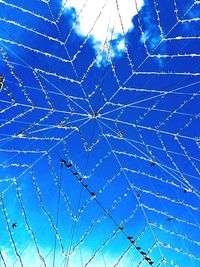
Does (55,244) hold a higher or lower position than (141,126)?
lower

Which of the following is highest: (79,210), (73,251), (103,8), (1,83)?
(103,8)

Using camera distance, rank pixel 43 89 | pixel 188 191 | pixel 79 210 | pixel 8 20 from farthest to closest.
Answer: pixel 79 210, pixel 188 191, pixel 43 89, pixel 8 20

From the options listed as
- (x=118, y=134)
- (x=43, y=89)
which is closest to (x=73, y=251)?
(x=118, y=134)

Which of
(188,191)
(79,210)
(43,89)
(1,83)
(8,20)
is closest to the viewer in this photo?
(8,20)

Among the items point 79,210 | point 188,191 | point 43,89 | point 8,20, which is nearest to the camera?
point 8,20

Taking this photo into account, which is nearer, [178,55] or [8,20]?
[8,20]

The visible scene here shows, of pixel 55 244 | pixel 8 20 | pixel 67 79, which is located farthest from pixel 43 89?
pixel 55 244

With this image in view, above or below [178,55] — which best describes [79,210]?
below

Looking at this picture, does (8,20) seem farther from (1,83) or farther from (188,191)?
(188,191)

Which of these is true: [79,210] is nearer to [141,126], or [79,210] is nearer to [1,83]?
[141,126]
